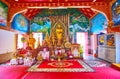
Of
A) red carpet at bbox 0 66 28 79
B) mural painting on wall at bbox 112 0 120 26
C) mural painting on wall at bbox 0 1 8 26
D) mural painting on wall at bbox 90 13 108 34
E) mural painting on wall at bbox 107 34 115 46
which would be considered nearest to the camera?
red carpet at bbox 0 66 28 79

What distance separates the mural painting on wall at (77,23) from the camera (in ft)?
47.3

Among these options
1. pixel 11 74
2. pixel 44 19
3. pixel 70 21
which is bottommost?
pixel 11 74

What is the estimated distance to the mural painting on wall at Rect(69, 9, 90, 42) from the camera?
1442 centimetres

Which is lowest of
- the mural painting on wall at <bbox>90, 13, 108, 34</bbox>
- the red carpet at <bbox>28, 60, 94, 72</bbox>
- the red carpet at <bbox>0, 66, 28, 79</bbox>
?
the red carpet at <bbox>0, 66, 28, 79</bbox>

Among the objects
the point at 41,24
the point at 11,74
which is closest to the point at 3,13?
the point at 11,74

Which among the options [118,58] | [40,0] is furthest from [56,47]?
[118,58]

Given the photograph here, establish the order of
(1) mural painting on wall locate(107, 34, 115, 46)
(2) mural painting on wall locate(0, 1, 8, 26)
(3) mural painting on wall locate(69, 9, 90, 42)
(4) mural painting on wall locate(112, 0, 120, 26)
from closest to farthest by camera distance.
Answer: (4) mural painting on wall locate(112, 0, 120, 26)
(2) mural painting on wall locate(0, 1, 8, 26)
(1) mural painting on wall locate(107, 34, 115, 46)
(3) mural painting on wall locate(69, 9, 90, 42)

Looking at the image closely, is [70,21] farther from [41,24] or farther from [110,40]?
[110,40]

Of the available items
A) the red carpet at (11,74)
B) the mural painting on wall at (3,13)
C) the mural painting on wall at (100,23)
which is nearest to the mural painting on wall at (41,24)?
the mural painting on wall at (100,23)

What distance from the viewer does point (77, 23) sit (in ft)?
47.2

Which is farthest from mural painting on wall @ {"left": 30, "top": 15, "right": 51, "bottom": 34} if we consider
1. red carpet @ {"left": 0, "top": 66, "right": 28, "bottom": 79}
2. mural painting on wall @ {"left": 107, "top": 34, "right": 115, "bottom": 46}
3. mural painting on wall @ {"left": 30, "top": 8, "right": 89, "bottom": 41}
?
red carpet @ {"left": 0, "top": 66, "right": 28, "bottom": 79}

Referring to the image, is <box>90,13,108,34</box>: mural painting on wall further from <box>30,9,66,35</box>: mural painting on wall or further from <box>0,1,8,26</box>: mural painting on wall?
<box>0,1,8,26</box>: mural painting on wall

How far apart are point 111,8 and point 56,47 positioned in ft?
12.2

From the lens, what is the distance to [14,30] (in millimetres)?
10180
